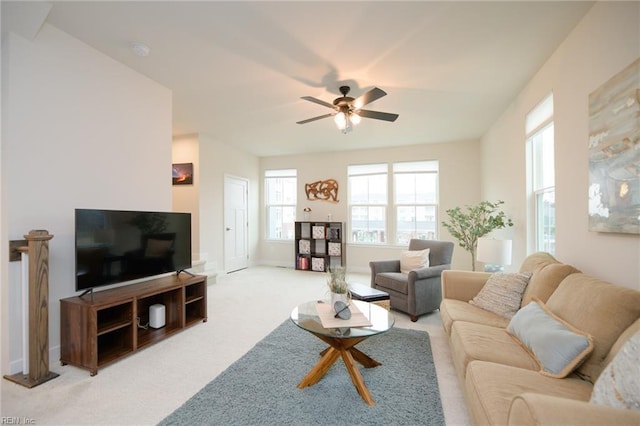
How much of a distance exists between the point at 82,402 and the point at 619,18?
13.7 ft

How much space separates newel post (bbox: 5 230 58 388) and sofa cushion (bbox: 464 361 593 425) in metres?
2.84

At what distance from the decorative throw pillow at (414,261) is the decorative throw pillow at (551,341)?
6.46 feet

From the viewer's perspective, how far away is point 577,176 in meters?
2.12

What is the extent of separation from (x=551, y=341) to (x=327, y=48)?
2561 mm

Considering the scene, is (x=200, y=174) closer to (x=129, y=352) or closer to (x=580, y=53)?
(x=129, y=352)

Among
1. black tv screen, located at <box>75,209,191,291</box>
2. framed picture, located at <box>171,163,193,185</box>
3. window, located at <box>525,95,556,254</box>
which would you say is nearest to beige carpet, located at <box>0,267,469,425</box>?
black tv screen, located at <box>75,209,191,291</box>

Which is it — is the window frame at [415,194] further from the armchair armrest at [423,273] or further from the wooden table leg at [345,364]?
the wooden table leg at [345,364]

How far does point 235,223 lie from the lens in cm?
595

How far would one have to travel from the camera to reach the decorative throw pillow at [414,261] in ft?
12.4

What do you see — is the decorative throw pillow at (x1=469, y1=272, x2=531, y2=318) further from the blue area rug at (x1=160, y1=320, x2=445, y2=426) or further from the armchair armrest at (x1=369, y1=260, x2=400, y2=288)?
the armchair armrest at (x1=369, y1=260, x2=400, y2=288)

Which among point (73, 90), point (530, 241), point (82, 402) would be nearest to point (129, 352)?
point (82, 402)

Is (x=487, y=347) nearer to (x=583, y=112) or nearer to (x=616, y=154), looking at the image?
(x=616, y=154)

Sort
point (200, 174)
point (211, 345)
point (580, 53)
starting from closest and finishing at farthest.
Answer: point (580, 53), point (211, 345), point (200, 174)

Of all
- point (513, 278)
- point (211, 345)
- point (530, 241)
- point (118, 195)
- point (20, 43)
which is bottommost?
point (211, 345)
